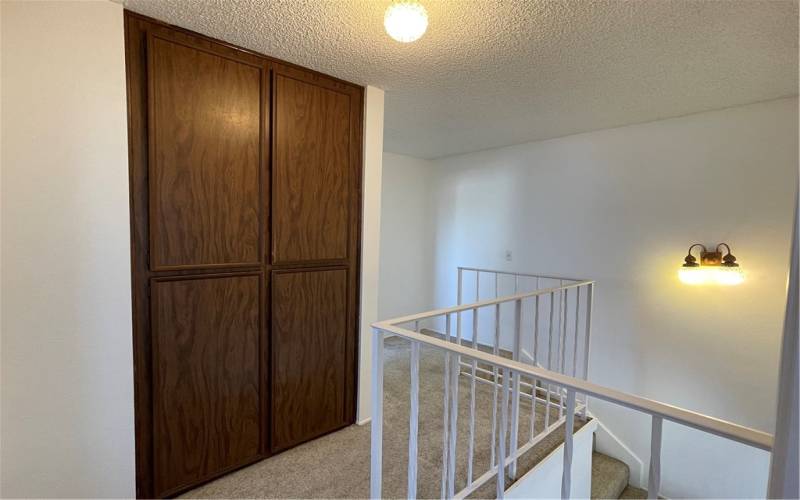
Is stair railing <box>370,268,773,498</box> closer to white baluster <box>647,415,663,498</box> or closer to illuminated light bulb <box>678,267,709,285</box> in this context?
white baluster <box>647,415,663,498</box>

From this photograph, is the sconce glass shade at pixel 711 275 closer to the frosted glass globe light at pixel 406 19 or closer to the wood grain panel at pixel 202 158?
the frosted glass globe light at pixel 406 19

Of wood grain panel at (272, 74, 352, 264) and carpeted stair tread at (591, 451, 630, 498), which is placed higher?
wood grain panel at (272, 74, 352, 264)

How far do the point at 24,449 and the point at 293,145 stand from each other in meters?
1.67

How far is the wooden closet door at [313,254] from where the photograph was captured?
1926mm

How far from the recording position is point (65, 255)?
137 cm

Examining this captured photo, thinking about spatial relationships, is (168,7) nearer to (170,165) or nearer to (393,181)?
(170,165)

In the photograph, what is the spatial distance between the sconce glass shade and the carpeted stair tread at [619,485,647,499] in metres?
1.69

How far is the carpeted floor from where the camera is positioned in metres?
1.73

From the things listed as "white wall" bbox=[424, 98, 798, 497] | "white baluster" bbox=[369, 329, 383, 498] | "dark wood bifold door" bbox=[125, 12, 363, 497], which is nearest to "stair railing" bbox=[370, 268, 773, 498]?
"white baluster" bbox=[369, 329, 383, 498]

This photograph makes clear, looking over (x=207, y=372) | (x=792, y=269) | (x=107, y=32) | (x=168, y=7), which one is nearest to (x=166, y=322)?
(x=207, y=372)

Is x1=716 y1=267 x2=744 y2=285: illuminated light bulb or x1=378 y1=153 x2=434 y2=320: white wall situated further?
x1=378 y1=153 x2=434 y2=320: white wall

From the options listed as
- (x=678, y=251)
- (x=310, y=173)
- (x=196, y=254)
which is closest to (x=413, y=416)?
(x=196, y=254)

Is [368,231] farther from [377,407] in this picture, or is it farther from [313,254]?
[377,407]

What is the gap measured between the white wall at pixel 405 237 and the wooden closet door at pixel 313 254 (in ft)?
6.29
